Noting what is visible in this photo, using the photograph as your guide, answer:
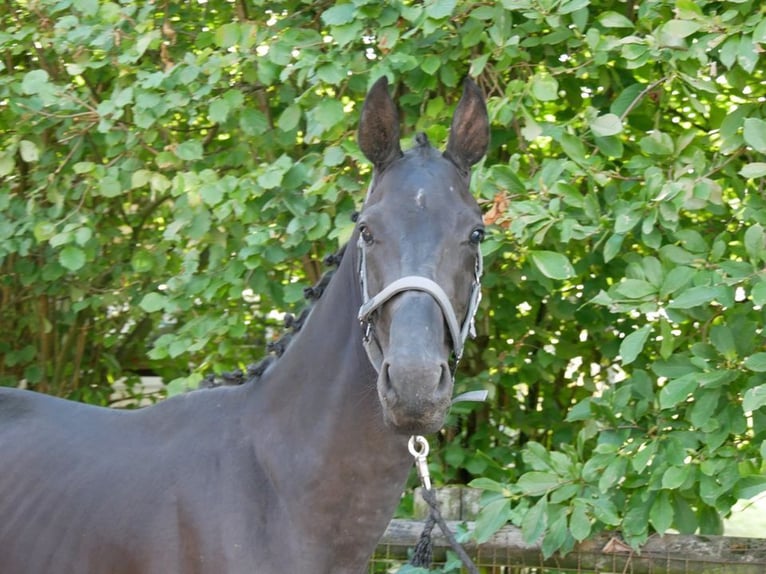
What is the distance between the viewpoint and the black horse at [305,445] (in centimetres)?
237

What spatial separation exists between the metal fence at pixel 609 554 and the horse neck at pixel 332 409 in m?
1.31

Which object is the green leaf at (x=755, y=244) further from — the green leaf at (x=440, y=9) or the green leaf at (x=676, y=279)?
the green leaf at (x=440, y=9)

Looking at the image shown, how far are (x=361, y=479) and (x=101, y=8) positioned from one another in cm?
221

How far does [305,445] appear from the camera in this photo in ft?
8.29

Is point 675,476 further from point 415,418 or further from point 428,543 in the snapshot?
point 415,418

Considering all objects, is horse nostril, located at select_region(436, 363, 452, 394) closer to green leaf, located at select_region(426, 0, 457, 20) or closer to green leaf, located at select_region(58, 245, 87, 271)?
green leaf, located at select_region(426, 0, 457, 20)

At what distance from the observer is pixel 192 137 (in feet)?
14.3

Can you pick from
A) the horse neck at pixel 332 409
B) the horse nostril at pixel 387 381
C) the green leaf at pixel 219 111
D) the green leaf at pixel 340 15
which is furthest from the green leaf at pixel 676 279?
the green leaf at pixel 219 111

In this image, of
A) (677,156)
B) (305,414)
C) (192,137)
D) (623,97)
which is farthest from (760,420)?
(192,137)

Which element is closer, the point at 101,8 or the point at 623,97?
the point at 623,97

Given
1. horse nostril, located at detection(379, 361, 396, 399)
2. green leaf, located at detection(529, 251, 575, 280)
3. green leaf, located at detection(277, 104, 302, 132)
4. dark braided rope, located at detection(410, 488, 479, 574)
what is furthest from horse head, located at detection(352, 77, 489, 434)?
green leaf, located at detection(277, 104, 302, 132)

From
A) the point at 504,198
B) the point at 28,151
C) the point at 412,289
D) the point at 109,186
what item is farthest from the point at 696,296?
the point at 28,151

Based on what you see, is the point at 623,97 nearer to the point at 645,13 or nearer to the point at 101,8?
the point at 645,13

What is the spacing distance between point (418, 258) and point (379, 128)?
437 millimetres
